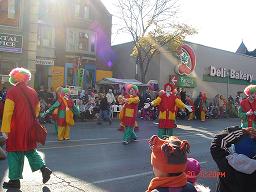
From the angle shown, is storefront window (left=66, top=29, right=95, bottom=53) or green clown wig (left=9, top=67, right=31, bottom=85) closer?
green clown wig (left=9, top=67, right=31, bottom=85)

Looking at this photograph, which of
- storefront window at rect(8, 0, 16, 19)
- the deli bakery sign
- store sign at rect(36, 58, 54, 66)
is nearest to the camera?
storefront window at rect(8, 0, 16, 19)

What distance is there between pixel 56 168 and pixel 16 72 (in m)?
2.45

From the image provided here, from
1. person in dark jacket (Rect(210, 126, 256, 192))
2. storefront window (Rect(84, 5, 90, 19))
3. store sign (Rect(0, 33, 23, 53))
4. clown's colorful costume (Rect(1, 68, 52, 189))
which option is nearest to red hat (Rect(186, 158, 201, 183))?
person in dark jacket (Rect(210, 126, 256, 192))

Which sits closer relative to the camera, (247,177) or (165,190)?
(165,190)

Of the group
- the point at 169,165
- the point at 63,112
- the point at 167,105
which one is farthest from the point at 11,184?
the point at 63,112

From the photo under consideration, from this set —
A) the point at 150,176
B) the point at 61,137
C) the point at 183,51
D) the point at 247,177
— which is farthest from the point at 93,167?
the point at 183,51

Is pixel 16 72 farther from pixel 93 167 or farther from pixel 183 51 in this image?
pixel 183 51

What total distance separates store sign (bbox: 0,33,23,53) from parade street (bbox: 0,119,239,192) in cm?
1036

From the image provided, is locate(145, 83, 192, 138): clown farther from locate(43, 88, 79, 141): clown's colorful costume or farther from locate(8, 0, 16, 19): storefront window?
locate(8, 0, 16, 19): storefront window

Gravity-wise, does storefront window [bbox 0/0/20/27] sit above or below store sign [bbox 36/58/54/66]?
above

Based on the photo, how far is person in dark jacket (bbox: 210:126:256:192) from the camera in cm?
338

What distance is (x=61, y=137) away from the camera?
1227cm

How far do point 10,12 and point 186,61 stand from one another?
1610 centimetres

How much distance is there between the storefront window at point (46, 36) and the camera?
30000mm
